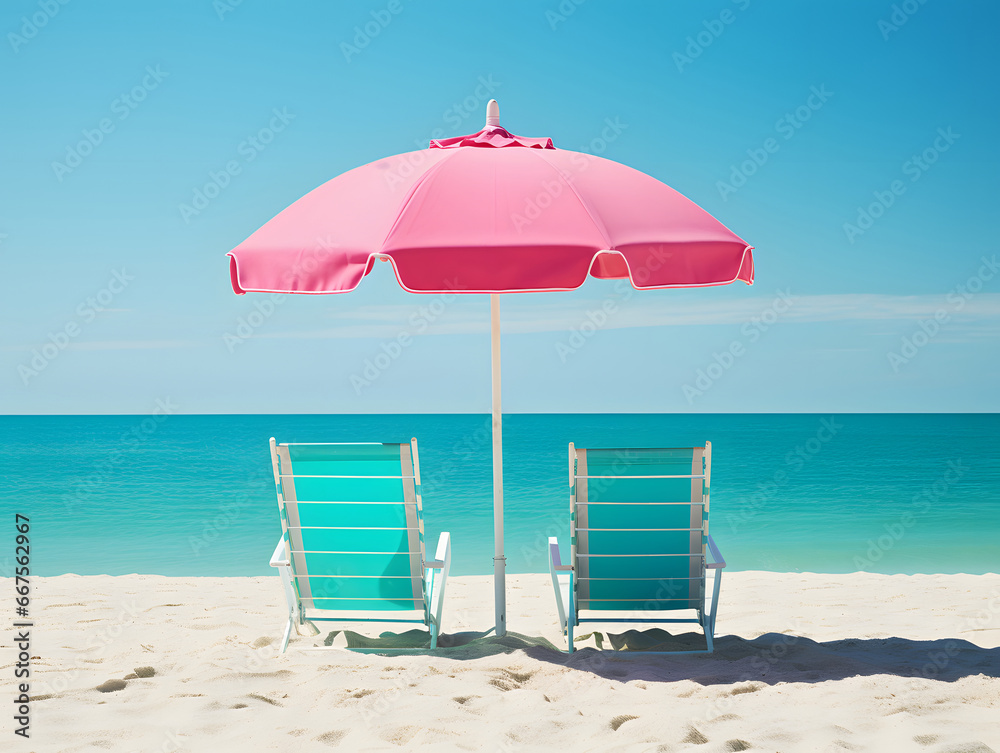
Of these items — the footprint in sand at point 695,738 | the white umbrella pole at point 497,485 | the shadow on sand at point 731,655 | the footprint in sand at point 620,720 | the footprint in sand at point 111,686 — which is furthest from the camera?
the white umbrella pole at point 497,485

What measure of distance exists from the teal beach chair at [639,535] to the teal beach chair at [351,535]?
2.22 feet

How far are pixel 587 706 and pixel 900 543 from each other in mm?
7929

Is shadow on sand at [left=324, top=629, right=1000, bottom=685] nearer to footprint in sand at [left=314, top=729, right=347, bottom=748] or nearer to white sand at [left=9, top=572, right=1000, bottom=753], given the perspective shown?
white sand at [left=9, top=572, right=1000, bottom=753]

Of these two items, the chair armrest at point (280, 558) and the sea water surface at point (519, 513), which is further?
the sea water surface at point (519, 513)

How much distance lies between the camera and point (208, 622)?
423 centimetres

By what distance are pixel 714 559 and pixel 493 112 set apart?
246cm

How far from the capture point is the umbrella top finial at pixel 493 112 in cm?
369

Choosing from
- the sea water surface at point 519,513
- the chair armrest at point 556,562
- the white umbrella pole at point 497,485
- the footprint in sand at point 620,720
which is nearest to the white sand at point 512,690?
the footprint in sand at point 620,720

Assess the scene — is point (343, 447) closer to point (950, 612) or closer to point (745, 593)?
point (745, 593)

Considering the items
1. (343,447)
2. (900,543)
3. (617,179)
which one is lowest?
(900,543)

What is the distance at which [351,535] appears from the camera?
3508 mm

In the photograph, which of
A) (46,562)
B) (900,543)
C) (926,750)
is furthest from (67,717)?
(900,543)

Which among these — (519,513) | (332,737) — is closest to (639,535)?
(332,737)

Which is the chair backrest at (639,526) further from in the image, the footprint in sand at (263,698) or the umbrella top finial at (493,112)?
the umbrella top finial at (493,112)
